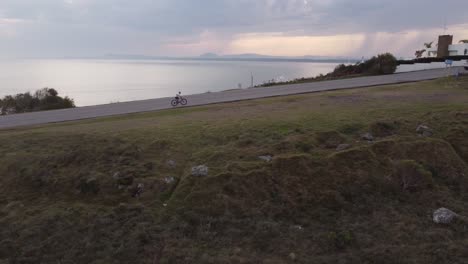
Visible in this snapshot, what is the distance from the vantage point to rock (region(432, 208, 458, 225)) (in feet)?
19.5

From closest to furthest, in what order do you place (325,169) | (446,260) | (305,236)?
(446,260), (305,236), (325,169)

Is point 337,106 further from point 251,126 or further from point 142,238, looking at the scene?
point 142,238

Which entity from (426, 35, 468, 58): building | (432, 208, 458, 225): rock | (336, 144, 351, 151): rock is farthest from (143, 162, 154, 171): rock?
(426, 35, 468, 58): building

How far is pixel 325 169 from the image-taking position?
297 inches

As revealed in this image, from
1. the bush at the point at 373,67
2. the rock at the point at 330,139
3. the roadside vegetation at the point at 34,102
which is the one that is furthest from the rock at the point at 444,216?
the roadside vegetation at the point at 34,102

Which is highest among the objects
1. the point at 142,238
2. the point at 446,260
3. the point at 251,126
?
the point at 251,126

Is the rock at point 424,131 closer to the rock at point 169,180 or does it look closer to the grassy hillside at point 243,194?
the grassy hillside at point 243,194

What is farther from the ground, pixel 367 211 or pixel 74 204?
pixel 74 204

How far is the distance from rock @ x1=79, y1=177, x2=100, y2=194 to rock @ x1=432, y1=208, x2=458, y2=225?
659 centimetres

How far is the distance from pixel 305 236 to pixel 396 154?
12.2ft

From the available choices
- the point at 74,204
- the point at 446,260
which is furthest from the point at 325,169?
the point at 74,204

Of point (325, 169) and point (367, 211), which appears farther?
point (325, 169)

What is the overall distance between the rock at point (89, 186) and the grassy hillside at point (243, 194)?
2cm

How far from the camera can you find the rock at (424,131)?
364 inches
